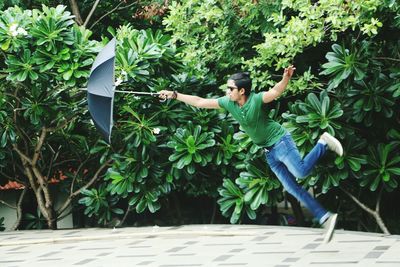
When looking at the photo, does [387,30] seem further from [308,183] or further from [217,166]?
[217,166]

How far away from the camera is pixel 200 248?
827 cm

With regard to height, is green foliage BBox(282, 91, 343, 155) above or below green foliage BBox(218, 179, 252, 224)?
above

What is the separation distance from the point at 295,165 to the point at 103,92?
7.11ft

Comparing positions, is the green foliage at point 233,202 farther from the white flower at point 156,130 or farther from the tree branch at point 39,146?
the tree branch at point 39,146

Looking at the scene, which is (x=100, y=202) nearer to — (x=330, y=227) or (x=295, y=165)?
(x=295, y=165)

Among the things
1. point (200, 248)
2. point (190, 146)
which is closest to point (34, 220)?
point (190, 146)

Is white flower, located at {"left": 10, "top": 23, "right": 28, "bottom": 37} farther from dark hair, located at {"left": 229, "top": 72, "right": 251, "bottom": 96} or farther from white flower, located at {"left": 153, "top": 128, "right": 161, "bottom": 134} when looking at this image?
dark hair, located at {"left": 229, "top": 72, "right": 251, "bottom": 96}

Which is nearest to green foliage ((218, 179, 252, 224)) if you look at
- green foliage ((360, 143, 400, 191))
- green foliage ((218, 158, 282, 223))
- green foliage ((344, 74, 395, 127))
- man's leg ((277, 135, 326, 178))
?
green foliage ((218, 158, 282, 223))

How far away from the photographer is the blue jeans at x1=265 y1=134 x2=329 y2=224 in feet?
23.7

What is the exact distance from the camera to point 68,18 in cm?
1030

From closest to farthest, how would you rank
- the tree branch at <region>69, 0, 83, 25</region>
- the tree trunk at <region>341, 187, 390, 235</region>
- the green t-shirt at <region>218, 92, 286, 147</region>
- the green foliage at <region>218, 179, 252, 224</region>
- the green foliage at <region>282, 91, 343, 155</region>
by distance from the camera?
the green t-shirt at <region>218, 92, 286, 147</region> → the green foliage at <region>282, 91, 343, 155</region> → the tree trunk at <region>341, 187, 390, 235</region> → the green foliage at <region>218, 179, 252, 224</region> → the tree branch at <region>69, 0, 83, 25</region>

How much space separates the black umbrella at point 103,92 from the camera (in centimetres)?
812

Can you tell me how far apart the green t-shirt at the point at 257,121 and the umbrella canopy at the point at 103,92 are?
135cm

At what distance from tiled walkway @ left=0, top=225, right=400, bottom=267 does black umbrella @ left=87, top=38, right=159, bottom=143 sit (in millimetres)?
1298
